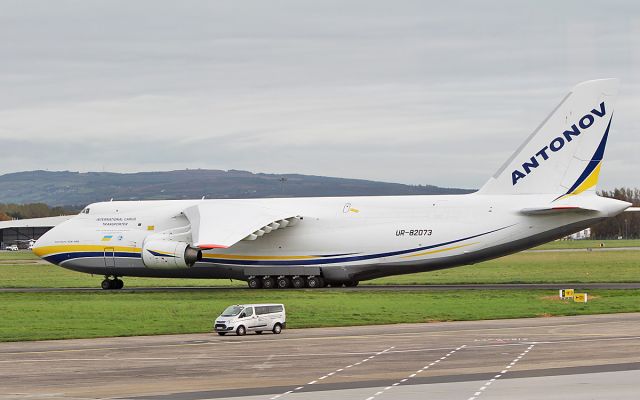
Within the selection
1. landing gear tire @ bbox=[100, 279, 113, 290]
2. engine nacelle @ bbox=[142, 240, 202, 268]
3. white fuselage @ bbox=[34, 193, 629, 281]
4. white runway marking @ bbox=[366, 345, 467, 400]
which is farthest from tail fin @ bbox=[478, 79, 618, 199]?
landing gear tire @ bbox=[100, 279, 113, 290]

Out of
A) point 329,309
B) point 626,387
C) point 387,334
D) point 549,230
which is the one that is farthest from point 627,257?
point 626,387

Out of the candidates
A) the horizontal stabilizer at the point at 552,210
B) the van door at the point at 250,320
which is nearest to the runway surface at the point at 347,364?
the van door at the point at 250,320

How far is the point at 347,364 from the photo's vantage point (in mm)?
34906

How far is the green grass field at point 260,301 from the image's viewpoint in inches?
1929

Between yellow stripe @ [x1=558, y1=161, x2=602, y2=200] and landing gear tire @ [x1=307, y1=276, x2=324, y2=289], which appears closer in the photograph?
yellow stripe @ [x1=558, y1=161, x2=602, y2=200]

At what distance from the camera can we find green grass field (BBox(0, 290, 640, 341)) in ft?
161

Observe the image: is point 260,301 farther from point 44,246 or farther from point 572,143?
point 44,246

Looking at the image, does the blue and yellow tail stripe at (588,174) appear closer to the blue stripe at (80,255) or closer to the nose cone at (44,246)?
the blue stripe at (80,255)

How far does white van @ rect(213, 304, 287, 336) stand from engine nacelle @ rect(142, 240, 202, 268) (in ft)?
70.8

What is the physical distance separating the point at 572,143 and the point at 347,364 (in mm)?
33263

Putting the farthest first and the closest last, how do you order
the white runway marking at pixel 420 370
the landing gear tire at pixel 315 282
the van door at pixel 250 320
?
the landing gear tire at pixel 315 282
the van door at pixel 250 320
the white runway marking at pixel 420 370

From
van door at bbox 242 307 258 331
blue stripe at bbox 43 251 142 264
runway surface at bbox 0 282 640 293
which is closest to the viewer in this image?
van door at bbox 242 307 258 331

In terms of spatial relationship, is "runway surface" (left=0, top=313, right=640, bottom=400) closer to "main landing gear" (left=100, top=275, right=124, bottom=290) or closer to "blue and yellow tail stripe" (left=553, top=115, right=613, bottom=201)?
"blue and yellow tail stripe" (left=553, top=115, right=613, bottom=201)

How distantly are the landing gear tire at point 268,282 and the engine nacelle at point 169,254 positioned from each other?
417cm
